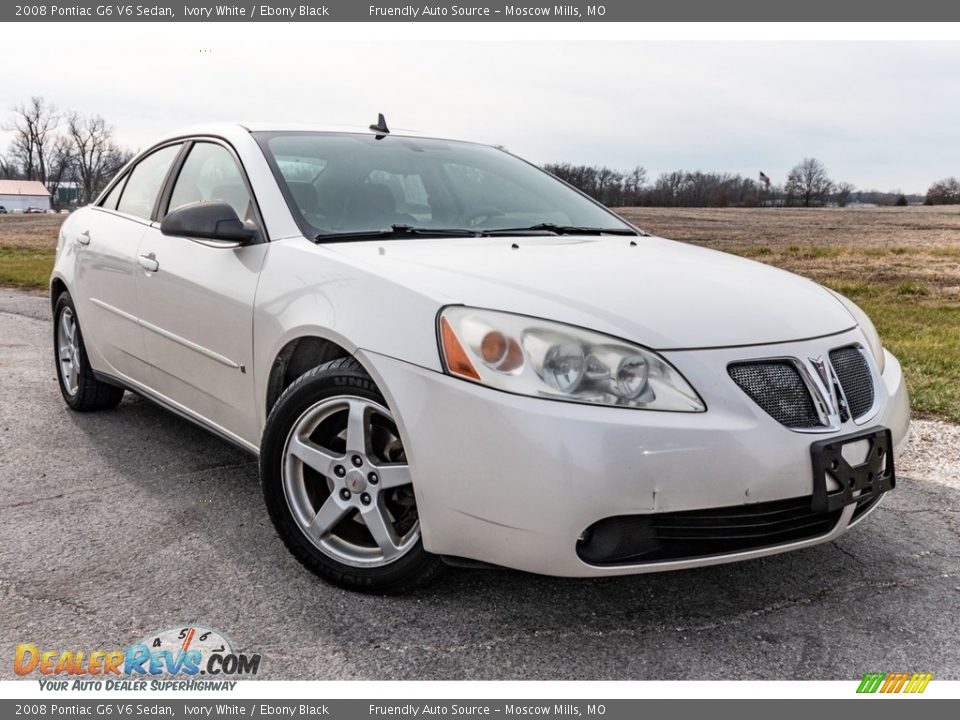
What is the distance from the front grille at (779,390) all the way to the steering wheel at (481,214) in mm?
1382

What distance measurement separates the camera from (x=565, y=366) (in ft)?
7.63

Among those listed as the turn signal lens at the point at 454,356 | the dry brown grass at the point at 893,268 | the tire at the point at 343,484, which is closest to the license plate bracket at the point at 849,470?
the turn signal lens at the point at 454,356

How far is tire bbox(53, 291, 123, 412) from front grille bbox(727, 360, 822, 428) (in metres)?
3.54

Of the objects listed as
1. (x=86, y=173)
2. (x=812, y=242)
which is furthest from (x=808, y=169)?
(x=86, y=173)

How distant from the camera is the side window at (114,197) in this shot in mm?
4654

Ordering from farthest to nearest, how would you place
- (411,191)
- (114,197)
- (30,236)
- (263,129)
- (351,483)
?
(30,236), (114,197), (263,129), (411,191), (351,483)

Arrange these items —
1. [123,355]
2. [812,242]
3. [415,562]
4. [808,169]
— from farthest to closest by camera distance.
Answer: [808,169] < [812,242] < [123,355] < [415,562]

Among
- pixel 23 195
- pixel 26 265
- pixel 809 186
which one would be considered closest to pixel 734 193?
pixel 809 186

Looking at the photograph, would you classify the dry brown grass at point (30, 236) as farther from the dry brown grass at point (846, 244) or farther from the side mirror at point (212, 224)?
the side mirror at point (212, 224)

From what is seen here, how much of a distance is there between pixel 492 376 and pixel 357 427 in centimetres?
56

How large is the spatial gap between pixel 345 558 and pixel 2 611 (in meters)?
1.01

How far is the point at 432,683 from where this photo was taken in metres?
2.29

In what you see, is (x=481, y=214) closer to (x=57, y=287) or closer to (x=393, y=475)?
(x=393, y=475)
